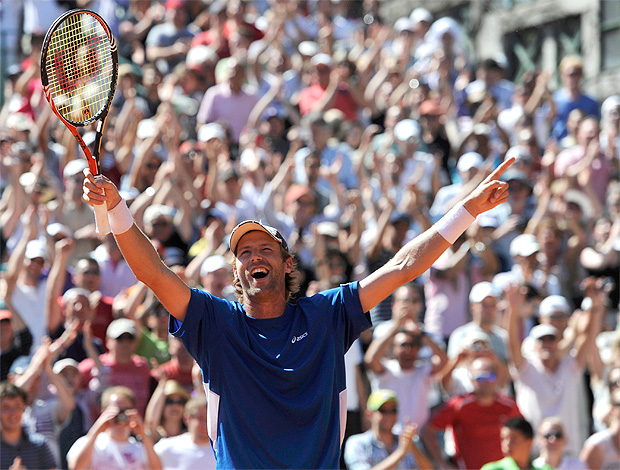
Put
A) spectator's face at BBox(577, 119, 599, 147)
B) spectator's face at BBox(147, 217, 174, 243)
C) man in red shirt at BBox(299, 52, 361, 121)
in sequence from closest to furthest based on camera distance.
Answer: spectator's face at BBox(147, 217, 174, 243) → spectator's face at BBox(577, 119, 599, 147) → man in red shirt at BBox(299, 52, 361, 121)

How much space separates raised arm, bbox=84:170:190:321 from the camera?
4305mm

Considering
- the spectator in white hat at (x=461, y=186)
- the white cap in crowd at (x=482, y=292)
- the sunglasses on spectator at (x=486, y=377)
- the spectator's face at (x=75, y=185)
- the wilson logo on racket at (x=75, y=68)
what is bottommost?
the sunglasses on spectator at (x=486, y=377)

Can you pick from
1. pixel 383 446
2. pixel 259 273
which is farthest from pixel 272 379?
pixel 383 446

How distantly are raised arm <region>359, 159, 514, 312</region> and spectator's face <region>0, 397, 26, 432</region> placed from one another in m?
3.60

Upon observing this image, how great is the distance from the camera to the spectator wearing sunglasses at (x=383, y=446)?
308 inches

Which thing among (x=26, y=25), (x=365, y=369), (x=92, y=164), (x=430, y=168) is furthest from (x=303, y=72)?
(x=92, y=164)

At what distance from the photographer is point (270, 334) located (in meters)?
4.52

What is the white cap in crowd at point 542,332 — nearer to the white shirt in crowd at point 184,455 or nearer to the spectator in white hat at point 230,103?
the white shirt in crowd at point 184,455

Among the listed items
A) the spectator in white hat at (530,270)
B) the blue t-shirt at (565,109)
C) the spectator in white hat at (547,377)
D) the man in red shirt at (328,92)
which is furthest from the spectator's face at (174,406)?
the blue t-shirt at (565,109)

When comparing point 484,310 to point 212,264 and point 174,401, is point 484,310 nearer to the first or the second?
point 212,264

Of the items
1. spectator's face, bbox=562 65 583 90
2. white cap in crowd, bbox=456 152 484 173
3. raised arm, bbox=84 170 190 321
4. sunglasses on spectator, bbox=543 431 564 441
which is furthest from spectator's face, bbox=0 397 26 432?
spectator's face, bbox=562 65 583 90

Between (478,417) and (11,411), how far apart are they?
320cm

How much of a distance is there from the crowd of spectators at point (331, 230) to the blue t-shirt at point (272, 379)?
9.59 ft

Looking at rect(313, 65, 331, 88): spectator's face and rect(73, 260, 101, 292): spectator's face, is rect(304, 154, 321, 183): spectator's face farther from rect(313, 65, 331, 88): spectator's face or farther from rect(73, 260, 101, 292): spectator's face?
rect(73, 260, 101, 292): spectator's face
